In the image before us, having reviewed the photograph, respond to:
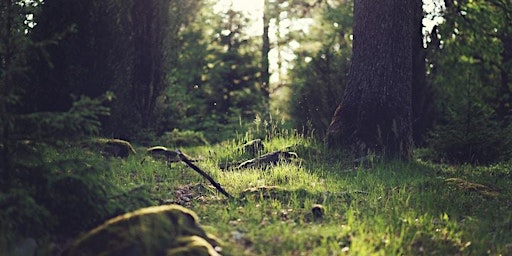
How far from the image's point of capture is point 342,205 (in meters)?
7.39

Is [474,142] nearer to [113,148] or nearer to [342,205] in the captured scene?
[342,205]

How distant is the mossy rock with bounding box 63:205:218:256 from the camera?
4.97m

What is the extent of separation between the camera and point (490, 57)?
688 inches

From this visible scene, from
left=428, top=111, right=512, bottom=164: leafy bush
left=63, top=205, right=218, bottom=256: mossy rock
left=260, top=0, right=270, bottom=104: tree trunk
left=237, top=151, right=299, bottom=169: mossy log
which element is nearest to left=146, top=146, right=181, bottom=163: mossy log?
left=237, top=151, right=299, bottom=169: mossy log

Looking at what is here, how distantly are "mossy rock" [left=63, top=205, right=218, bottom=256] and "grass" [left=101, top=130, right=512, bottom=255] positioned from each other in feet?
1.79

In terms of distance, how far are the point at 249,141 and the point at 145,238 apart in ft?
25.5

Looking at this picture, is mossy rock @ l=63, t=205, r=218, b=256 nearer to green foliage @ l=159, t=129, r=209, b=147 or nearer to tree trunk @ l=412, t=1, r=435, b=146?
green foliage @ l=159, t=129, r=209, b=147

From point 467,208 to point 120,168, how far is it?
5.24m

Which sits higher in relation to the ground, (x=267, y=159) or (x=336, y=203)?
(x=267, y=159)

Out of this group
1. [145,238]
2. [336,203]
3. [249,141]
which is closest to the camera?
[145,238]

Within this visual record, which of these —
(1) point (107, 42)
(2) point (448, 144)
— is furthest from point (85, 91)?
(2) point (448, 144)

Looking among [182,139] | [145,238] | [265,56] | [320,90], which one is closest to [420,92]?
[320,90]

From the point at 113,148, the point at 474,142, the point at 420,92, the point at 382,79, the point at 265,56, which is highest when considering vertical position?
the point at 265,56

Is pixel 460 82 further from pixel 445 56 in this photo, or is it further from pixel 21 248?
pixel 21 248
